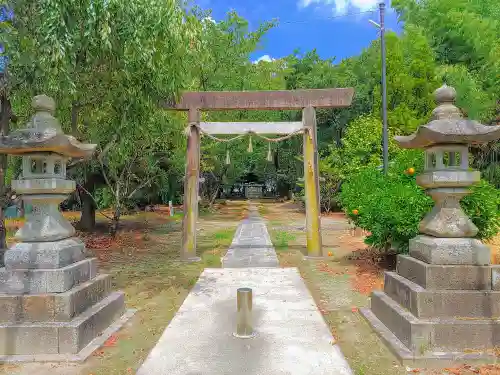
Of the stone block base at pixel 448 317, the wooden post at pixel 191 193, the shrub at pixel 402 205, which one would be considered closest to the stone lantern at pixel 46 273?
the stone block base at pixel 448 317

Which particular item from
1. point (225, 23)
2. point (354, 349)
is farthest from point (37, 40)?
point (225, 23)

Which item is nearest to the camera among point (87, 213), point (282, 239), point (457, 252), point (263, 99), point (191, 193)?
point (457, 252)

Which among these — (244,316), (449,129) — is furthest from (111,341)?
(449,129)

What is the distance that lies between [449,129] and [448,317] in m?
2.26

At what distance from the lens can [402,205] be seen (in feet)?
24.2

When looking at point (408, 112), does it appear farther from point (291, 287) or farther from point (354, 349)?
point (354, 349)

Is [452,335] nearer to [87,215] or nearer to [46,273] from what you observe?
[46,273]

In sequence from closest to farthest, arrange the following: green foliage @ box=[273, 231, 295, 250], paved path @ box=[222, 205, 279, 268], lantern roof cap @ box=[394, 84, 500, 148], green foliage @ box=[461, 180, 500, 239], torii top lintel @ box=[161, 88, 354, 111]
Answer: lantern roof cap @ box=[394, 84, 500, 148]
green foliage @ box=[461, 180, 500, 239]
paved path @ box=[222, 205, 279, 268]
torii top lintel @ box=[161, 88, 354, 111]
green foliage @ box=[273, 231, 295, 250]

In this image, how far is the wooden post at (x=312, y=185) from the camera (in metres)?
10.3

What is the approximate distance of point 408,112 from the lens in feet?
66.6

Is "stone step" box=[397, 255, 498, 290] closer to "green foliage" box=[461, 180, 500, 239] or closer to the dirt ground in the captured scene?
the dirt ground

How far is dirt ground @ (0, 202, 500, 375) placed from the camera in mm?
4301

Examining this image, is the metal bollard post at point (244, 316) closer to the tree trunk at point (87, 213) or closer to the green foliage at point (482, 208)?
the green foliage at point (482, 208)

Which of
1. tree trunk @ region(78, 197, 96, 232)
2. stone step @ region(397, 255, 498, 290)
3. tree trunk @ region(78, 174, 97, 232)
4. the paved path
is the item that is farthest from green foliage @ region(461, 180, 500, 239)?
tree trunk @ region(78, 197, 96, 232)
